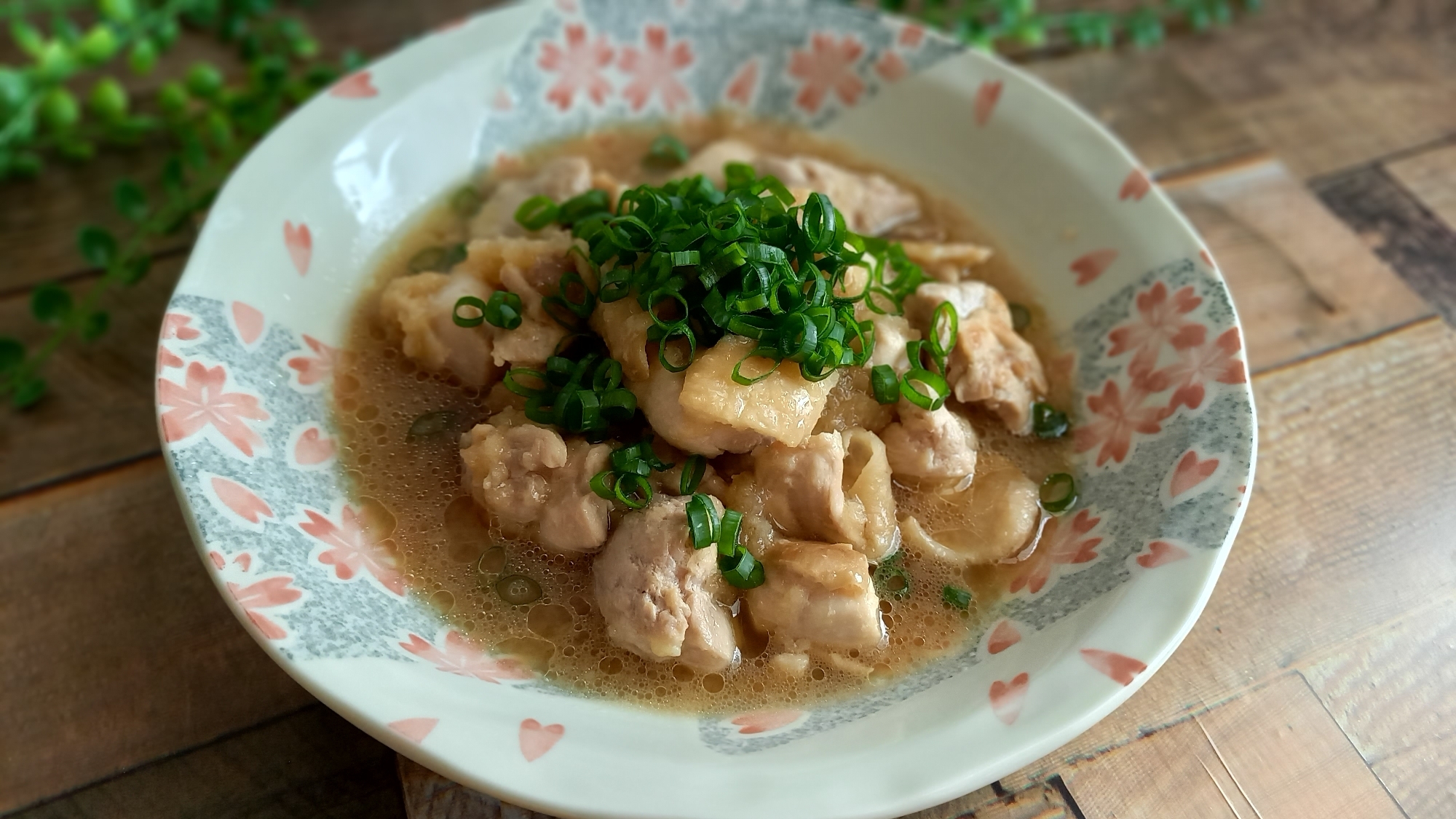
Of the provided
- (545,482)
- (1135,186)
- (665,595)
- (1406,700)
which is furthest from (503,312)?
(1406,700)

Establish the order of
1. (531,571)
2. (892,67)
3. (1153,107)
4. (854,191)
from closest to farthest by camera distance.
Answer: (531,571)
(854,191)
(892,67)
(1153,107)

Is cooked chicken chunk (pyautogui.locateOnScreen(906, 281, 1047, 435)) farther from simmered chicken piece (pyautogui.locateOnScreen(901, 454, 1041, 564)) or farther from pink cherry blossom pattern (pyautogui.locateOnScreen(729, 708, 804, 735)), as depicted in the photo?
pink cherry blossom pattern (pyautogui.locateOnScreen(729, 708, 804, 735))

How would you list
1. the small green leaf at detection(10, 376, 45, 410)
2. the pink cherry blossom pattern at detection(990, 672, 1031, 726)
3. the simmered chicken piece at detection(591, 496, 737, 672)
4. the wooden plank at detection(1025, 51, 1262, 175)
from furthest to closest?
the wooden plank at detection(1025, 51, 1262, 175)
the small green leaf at detection(10, 376, 45, 410)
the simmered chicken piece at detection(591, 496, 737, 672)
the pink cherry blossom pattern at detection(990, 672, 1031, 726)

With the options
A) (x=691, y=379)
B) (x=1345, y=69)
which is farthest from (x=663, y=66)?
(x=1345, y=69)

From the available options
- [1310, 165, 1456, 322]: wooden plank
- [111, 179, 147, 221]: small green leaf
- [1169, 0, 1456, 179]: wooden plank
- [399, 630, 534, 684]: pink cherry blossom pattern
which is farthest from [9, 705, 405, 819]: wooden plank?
[1169, 0, 1456, 179]: wooden plank

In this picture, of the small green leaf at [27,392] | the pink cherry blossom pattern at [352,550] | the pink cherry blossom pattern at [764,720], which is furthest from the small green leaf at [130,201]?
the pink cherry blossom pattern at [764,720]

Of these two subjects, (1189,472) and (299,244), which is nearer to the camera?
(1189,472)

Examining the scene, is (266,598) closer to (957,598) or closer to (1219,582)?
(957,598)
